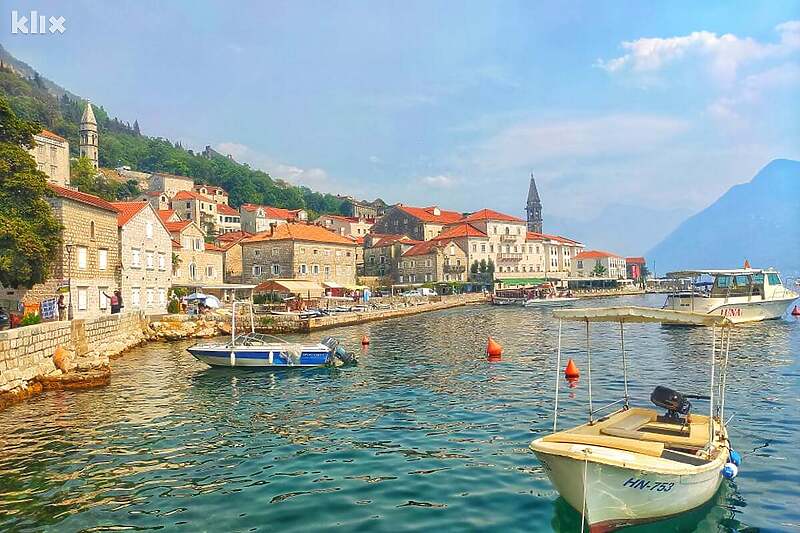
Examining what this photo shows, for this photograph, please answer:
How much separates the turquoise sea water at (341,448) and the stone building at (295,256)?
1770 inches

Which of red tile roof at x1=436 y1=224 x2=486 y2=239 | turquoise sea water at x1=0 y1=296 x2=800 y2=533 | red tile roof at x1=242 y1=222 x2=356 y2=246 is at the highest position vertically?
red tile roof at x1=436 y1=224 x2=486 y2=239

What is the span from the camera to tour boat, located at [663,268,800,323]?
4266cm

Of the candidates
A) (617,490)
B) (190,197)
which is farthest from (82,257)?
(190,197)

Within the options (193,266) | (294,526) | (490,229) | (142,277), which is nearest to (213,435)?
(294,526)

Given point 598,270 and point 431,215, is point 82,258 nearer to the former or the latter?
point 431,215

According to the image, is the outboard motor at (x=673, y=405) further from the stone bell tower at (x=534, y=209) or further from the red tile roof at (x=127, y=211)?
the stone bell tower at (x=534, y=209)

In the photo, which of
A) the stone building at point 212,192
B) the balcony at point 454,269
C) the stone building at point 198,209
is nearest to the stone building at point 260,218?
the stone building at point 198,209

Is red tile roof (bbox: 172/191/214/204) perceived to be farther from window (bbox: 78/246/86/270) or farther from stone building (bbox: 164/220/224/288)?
window (bbox: 78/246/86/270)

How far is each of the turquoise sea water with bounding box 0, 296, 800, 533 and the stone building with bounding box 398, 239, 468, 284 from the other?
65.3 meters

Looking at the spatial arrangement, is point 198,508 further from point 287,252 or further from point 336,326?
point 287,252

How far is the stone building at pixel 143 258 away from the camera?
38812mm

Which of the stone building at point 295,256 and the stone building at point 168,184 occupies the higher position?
the stone building at point 168,184

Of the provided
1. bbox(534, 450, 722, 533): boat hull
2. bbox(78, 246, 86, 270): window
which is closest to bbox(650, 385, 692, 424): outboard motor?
bbox(534, 450, 722, 533): boat hull

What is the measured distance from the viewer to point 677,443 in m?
10.3
